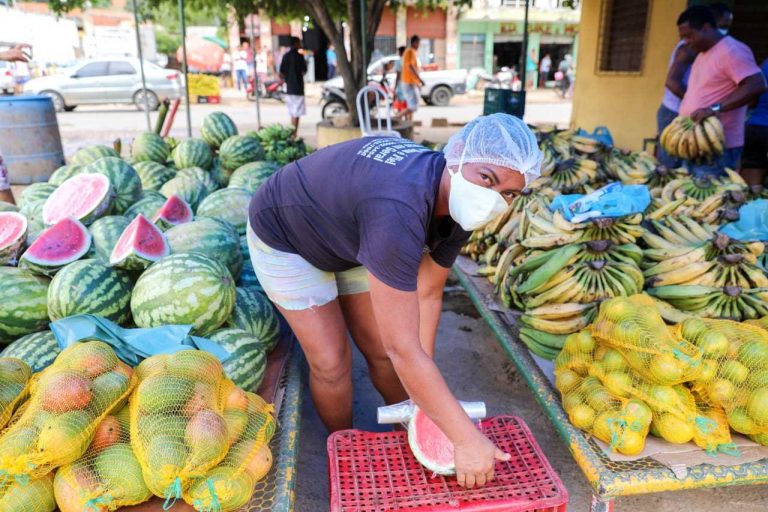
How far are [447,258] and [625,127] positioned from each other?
8879mm

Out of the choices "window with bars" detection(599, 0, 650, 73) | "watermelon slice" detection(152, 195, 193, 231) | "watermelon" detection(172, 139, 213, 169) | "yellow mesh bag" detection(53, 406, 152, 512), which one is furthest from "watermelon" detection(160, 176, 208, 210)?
"window with bars" detection(599, 0, 650, 73)

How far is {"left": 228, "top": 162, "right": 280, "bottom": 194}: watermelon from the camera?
467cm

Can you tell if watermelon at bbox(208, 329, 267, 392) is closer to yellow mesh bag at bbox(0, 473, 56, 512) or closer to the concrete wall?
yellow mesh bag at bbox(0, 473, 56, 512)

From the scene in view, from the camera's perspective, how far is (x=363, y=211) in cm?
184

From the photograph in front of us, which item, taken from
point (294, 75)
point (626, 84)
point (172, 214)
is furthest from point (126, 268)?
point (294, 75)

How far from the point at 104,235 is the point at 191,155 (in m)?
2.25

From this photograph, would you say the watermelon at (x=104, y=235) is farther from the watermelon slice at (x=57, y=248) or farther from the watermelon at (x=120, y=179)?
the watermelon at (x=120, y=179)

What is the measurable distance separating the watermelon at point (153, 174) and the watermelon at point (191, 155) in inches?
8.2

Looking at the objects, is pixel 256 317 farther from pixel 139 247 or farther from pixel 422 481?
pixel 422 481

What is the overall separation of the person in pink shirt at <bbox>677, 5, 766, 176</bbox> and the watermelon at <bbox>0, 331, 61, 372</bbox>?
15.8 ft

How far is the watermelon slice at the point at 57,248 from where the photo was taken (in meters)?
2.87

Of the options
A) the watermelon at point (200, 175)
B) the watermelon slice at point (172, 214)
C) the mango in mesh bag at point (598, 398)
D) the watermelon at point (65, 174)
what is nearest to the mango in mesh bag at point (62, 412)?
the watermelon slice at point (172, 214)

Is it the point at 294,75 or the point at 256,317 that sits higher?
the point at 294,75

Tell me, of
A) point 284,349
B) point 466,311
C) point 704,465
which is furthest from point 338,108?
→ point 704,465
